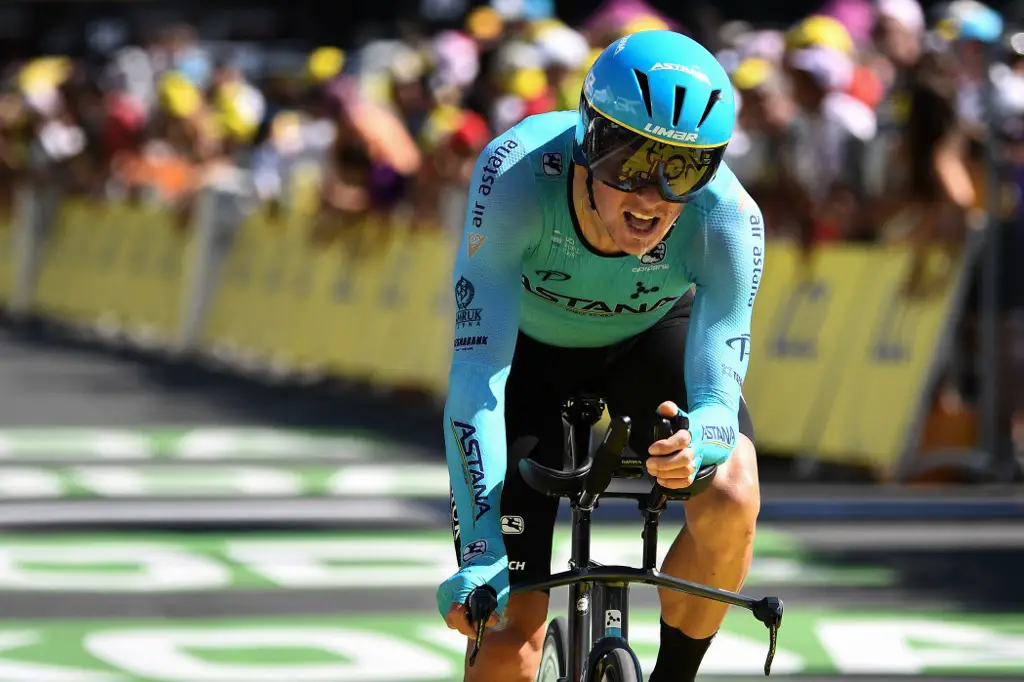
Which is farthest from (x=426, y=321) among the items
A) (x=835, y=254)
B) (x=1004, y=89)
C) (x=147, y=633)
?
(x=147, y=633)

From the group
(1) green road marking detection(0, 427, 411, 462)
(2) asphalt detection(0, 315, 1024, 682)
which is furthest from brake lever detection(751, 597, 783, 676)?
(1) green road marking detection(0, 427, 411, 462)

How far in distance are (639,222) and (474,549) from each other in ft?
2.45

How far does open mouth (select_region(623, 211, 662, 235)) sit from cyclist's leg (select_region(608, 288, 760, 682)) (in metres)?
0.63

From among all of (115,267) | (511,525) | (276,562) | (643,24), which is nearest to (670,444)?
(511,525)

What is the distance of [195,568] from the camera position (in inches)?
337

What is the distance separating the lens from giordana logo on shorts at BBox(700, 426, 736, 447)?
4.37m

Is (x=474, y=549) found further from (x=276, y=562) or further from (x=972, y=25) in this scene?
(x=972, y=25)

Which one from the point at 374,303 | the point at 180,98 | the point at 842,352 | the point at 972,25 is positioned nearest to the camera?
the point at 972,25

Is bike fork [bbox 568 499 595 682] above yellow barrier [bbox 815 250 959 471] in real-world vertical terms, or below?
above

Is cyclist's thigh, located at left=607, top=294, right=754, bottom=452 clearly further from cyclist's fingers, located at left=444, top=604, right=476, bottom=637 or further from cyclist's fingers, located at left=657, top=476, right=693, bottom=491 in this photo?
cyclist's fingers, located at left=444, top=604, right=476, bottom=637

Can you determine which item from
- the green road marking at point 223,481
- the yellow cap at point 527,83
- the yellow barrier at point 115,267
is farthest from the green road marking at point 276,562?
the yellow barrier at point 115,267

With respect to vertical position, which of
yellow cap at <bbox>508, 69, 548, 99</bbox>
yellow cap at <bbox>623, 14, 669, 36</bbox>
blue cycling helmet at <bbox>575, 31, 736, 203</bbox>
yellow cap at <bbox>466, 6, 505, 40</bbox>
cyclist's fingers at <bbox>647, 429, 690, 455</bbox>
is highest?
blue cycling helmet at <bbox>575, 31, 736, 203</bbox>

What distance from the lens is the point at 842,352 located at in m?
11.0

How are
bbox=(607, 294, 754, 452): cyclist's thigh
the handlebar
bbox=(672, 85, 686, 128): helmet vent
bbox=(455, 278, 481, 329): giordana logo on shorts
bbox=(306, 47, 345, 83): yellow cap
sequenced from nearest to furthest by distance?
1. the handlebar
2. bbox=(672, 85, 686, 128): helmet vent
3. bbox=(455, 278, 481, 329): giordana logo on shorts
4. bbox=(607, 294, 754, 452): cyclist's thigh
5. bbox=(306, 47, 345, 83): yellow cap
